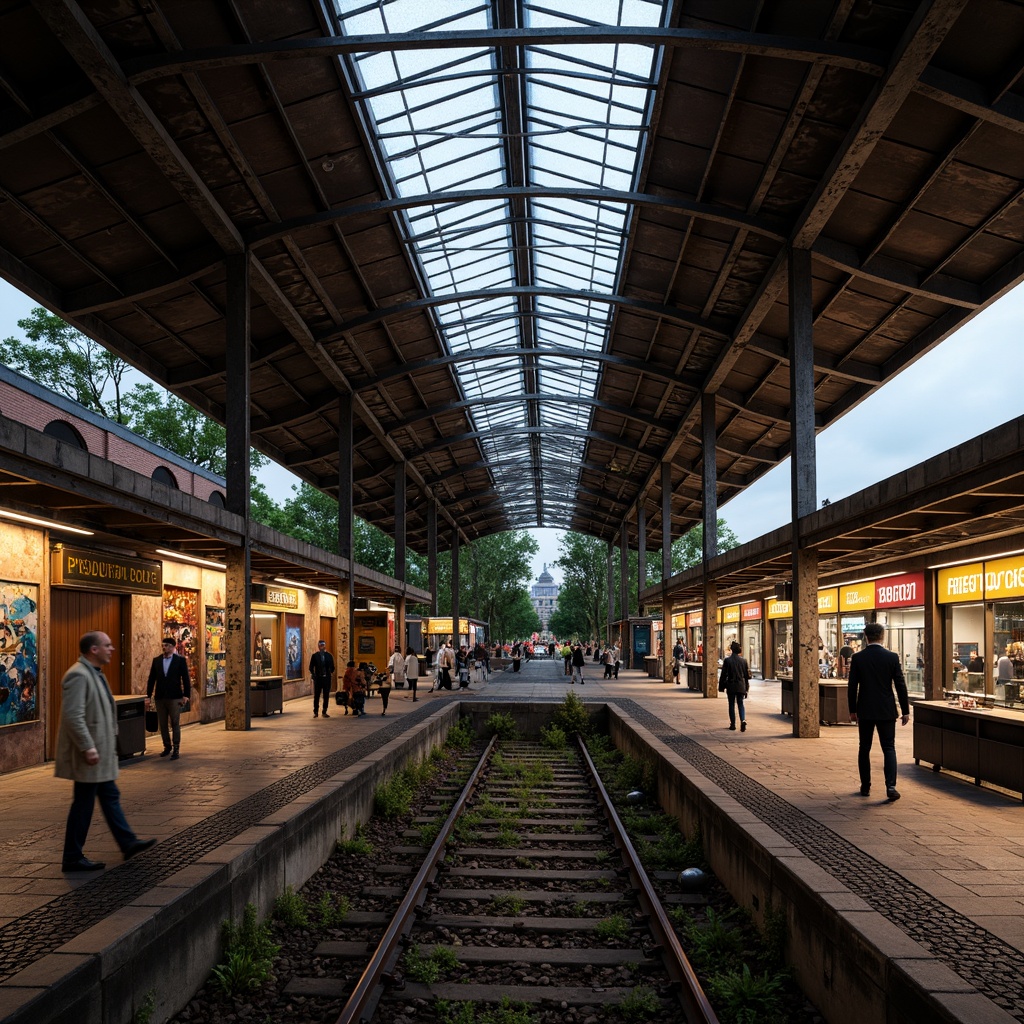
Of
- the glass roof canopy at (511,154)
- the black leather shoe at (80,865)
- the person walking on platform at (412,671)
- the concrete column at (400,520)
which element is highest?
the glass roof canopy at (511,154)

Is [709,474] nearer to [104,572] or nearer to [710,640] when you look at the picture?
[710,640]

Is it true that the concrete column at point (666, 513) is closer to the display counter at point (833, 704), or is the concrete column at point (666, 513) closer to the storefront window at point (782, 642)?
the storefront window at point (782, 642)

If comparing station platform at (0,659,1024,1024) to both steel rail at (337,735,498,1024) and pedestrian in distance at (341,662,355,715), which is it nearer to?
steel rail at (337,735,498,1024)

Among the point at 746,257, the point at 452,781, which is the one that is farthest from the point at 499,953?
the point at 746,257

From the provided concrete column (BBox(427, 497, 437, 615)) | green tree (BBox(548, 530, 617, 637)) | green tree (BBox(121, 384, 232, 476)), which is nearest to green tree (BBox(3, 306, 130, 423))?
green tree (BBox(121, 384, 232, 476))

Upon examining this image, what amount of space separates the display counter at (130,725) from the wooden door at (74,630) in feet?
3.03

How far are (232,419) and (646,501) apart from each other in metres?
29.8

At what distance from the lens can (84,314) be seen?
16.1m

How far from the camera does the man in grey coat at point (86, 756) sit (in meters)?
5.90

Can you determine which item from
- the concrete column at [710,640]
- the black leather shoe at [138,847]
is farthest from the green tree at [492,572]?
the black leather shoe at [138,847]

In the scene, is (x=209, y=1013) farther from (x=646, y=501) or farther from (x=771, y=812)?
(x=646, y=501)

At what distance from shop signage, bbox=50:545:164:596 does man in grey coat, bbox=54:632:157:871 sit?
6.39 metres

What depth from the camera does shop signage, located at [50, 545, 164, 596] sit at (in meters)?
11.9

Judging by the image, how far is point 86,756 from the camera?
19.3 ft
